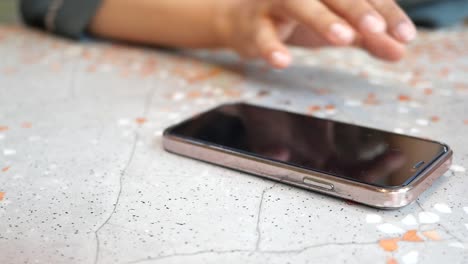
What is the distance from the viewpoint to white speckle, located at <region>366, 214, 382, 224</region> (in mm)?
454

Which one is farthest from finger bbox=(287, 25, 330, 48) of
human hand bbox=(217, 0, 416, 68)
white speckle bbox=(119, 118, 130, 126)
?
white speckle bbox=(119, 118, 130, 126)

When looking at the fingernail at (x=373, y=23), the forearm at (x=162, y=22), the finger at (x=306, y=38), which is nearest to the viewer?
the fingernail at (x=373, y=23)

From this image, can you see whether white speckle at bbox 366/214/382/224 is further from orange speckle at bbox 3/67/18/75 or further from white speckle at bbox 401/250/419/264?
orange speckle at bbox 3/67/18/75

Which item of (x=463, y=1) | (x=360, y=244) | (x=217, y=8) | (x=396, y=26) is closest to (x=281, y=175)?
(x=360, y=244)

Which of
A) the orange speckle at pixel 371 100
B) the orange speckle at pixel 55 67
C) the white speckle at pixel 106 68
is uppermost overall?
the orange speckle at pixel 371 100

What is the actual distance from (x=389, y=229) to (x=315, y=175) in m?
0.08

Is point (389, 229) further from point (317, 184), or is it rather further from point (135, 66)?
point (135, 66)

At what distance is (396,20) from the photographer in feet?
2.12

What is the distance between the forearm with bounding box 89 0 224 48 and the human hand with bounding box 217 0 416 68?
36 millimetres

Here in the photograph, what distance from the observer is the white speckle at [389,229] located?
439 mm

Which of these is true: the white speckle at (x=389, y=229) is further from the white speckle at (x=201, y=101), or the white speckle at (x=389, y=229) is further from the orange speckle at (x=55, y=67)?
the orange speckle at (x=55, y=67)

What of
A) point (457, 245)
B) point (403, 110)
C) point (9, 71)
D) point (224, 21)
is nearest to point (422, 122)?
point (403, 110)

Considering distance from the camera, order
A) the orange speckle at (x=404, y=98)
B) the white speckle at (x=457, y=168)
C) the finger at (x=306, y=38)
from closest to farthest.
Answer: the white speckle at (x=457, y=168), the orange speckle at (x=404, y=98), the finger at (x=306, y=38)

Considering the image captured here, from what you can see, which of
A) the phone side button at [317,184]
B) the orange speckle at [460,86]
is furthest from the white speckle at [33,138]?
the orange speckle at [460,86]
